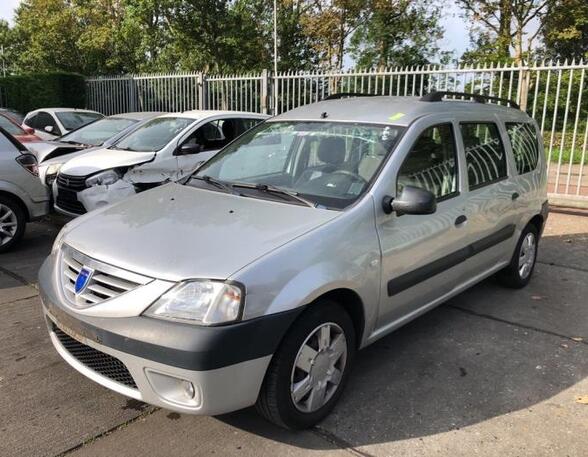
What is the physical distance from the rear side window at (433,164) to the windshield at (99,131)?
20.9 ft

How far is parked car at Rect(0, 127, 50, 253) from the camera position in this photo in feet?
19.8

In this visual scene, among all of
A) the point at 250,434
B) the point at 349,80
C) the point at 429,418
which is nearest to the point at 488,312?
the point at 429,418

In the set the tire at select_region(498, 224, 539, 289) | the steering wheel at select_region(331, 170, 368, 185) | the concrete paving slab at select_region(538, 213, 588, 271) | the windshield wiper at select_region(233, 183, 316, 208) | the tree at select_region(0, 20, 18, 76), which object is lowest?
the concrete paving slab at select_region(538, 213, 588, 271)

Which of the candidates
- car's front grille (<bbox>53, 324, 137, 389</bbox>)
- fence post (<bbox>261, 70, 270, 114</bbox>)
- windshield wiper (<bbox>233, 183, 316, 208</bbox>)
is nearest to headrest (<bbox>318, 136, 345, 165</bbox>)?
windshield wiper (<bbox>233, 183, 316, 208</bbox>)

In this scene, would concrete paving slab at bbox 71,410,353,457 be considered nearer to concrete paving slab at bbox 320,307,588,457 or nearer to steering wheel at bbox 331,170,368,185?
concrete paving slab at bbox 320,307,588,457

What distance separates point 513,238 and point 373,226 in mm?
2252

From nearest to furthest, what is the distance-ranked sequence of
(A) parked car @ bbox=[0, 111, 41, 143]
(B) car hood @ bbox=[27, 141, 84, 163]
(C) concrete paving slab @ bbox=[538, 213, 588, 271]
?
(C) concrete paving slab @ bbox=[538, 213, 588, 271], (B) car hood @ bbox=[27, 141, 84, 163], (A) parked car @ bbox=[0, 111, 41, 143]

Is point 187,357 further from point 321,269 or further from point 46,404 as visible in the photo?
point 46,404

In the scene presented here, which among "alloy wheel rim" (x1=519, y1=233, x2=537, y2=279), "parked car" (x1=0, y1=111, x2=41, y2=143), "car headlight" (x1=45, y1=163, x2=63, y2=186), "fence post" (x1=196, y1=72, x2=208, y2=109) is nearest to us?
"alloy wheel rim" (x1=519, y1=233, x2=537, y2=279)

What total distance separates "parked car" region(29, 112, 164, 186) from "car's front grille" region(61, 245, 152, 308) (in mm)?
4753

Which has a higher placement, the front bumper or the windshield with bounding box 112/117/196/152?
the windshield with bounding box 112/117/196/152

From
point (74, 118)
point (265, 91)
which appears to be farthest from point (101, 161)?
point (265, 91)

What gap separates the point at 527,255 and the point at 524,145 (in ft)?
3.41

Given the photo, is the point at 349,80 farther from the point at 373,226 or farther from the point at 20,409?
the point at 20,409
